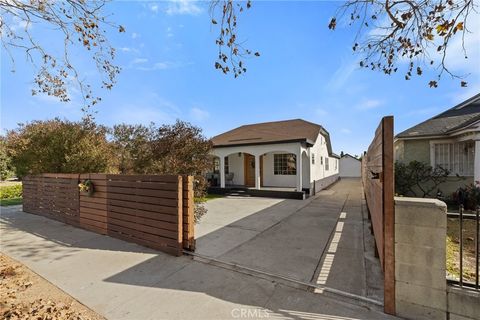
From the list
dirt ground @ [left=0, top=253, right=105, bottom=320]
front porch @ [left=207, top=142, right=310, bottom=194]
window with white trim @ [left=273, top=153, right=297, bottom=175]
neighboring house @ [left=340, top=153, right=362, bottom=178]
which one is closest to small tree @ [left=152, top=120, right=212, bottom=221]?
dirt ground @ [left=0, top=253, right=105, bottom=320]

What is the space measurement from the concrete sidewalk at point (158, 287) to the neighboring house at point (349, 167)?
112 feet

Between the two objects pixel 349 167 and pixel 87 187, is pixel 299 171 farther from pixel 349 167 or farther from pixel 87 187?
pixel 349 167

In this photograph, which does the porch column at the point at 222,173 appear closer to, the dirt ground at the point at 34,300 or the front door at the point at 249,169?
the front door at the point at 249,169

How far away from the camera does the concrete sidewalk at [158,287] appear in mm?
2723

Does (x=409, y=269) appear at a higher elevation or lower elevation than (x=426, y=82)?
lower

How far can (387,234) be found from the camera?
262 centimetres

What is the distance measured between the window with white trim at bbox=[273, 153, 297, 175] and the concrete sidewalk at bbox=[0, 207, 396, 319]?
1124 cm

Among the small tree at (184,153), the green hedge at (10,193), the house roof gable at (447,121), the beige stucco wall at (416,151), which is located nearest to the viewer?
the small tree at (184,153)

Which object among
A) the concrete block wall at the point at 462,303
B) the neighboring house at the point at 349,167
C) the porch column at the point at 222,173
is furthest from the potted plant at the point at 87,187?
the neighboring house at the point at 349,167

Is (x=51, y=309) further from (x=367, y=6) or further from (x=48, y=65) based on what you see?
(x=367, y=6)

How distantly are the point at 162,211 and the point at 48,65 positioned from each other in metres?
4.05

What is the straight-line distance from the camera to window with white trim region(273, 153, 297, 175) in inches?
578

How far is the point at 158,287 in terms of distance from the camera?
10.9 feet

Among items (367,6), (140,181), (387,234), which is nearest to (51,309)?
(140,181)
